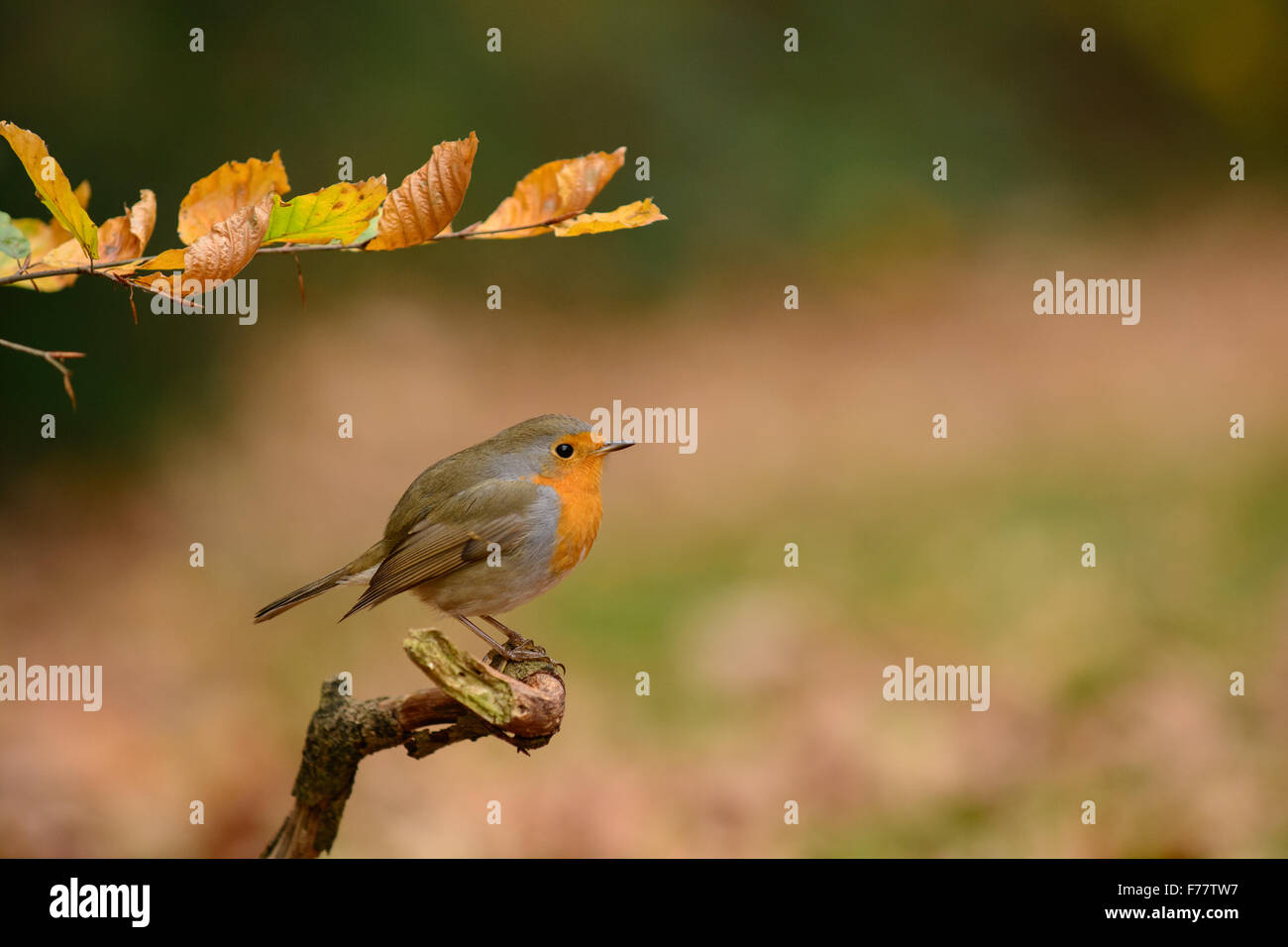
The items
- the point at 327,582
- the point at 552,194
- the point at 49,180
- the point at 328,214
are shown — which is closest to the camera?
the point at 49,180

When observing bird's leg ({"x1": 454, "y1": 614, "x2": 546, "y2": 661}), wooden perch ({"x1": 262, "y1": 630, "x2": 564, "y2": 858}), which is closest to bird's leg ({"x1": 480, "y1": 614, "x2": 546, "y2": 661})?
bird's leg ({"x1": 454, "y1": 614, "x2": 546, "y2": 661})

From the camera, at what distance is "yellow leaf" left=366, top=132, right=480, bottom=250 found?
1450mm

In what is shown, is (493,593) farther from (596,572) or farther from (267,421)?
(267,421)

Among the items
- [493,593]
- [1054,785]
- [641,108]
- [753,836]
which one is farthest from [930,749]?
[641,108]

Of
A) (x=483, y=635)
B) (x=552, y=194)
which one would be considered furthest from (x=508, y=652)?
(x=552, y=194)

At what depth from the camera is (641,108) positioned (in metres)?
7.04

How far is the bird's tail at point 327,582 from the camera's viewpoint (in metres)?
2.22

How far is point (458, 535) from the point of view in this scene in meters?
2.40

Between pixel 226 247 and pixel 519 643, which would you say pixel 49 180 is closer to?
pixel 226 247

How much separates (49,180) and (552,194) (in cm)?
60

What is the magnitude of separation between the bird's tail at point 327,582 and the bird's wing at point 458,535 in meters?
0.07

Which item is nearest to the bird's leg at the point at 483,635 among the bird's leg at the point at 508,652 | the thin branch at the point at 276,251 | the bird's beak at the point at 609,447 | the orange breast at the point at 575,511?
the bird's leg at the point at 508,652

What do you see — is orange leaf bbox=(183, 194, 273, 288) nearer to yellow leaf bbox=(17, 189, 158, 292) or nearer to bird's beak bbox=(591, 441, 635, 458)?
yellow leaf bbox=(17, 189, 158, 292)

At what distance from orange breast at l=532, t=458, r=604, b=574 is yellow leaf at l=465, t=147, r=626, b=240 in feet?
3.08
